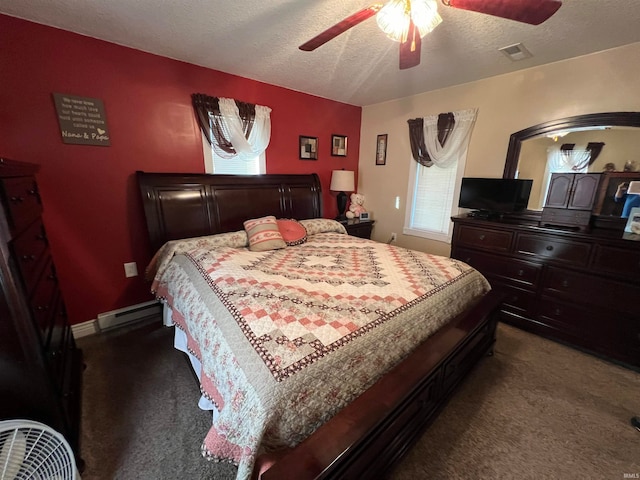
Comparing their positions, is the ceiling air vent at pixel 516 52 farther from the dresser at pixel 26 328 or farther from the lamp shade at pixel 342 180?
the dresser at pixel 26 328

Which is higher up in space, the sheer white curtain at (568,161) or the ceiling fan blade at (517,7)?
the ceiling fan blade at (517,7)

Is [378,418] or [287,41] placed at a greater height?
[287,41]

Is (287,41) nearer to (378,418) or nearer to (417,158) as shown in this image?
(417,158)

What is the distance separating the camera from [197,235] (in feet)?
8.35

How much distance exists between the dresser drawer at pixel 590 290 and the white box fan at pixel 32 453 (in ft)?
10.6

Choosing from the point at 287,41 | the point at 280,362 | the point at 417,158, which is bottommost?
the point at 280,362

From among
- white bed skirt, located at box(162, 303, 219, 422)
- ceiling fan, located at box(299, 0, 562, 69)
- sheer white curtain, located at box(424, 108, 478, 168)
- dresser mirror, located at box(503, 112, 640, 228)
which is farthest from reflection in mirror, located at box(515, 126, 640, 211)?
white bed skirt, located at box(162, 303, 219, 422)

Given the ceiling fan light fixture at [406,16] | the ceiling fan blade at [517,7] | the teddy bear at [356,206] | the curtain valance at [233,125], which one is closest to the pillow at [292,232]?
the curtain valance at [233,125]

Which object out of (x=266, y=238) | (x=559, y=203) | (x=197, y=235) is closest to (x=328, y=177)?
(x=266, y=238)

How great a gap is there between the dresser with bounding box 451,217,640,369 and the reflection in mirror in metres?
0.46

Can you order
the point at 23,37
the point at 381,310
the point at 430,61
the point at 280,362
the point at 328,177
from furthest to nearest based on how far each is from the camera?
the point at 328,177 → the point at 430,61 → the point at 23,37 → the point at 381,310 → the point at 280,362

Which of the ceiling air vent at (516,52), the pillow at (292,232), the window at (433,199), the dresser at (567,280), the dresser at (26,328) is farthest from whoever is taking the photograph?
the window at (433,199)

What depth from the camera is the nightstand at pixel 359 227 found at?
140 inches

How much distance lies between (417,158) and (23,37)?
3614 mm
